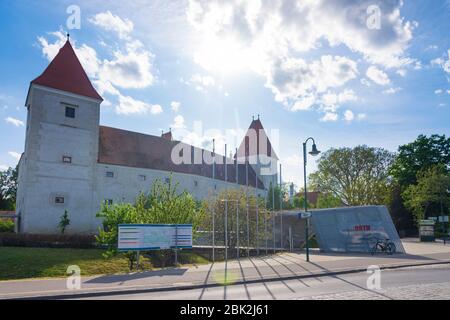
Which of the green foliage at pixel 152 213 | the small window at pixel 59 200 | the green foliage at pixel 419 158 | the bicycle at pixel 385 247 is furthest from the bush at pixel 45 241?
the green foliage at pixel 419 158

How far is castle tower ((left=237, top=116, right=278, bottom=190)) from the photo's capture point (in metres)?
73.9

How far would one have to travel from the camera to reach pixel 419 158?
63656mm

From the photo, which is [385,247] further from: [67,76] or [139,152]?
[67,76]

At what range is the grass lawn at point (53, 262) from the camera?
17.6 metres

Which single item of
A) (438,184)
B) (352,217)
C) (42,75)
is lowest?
(352,217)

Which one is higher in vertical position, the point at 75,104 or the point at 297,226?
the point at 75,104

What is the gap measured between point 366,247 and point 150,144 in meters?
33.0

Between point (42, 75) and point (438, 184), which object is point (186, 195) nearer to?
point (42, 75)

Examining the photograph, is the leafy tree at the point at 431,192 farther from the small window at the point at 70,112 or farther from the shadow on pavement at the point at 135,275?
the small window at the point at 70,112

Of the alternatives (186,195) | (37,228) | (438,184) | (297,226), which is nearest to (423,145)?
(438,184)

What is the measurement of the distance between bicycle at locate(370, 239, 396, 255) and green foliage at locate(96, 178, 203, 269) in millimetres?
11538

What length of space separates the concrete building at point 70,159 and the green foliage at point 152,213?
6866mm

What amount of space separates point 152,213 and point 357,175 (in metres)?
42.9

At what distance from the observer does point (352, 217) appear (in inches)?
1070
